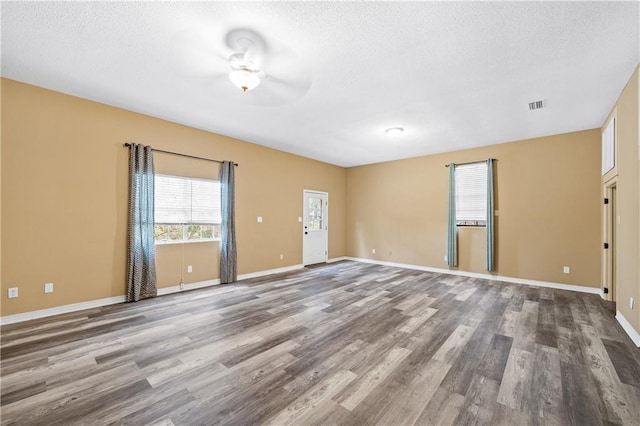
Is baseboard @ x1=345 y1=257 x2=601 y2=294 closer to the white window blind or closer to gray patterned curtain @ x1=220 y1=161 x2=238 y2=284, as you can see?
gray patterned curtain @ x1=220 y1=161 x2=238 y2=284

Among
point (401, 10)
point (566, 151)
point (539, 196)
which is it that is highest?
point (401, 10)

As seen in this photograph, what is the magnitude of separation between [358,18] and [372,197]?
609 centimetres

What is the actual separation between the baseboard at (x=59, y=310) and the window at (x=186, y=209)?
1.07 metres

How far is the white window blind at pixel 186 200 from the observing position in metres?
4.68

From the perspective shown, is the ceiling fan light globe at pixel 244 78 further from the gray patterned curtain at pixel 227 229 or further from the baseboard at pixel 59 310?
the baseboard at pixel 59 310

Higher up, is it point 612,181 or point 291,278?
point 612,181

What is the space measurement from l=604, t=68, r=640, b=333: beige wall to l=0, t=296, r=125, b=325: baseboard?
669 centimetres

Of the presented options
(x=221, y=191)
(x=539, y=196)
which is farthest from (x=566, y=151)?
(x=221, y=191)

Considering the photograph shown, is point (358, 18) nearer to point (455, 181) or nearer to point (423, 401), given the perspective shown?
point (423, 401)

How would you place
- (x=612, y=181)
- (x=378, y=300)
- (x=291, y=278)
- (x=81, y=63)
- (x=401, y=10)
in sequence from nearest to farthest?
(x=401, y=10) → (x=81, y=63) → (x=612, y=181) → (x=378, y=300) → (x=291, y=278)

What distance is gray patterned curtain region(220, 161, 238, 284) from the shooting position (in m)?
5.42

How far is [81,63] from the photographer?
3.01 metres

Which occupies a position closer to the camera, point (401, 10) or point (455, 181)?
point (401, 10)

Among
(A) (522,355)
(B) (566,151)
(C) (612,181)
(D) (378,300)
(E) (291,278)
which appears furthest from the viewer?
(E) (291,278)
